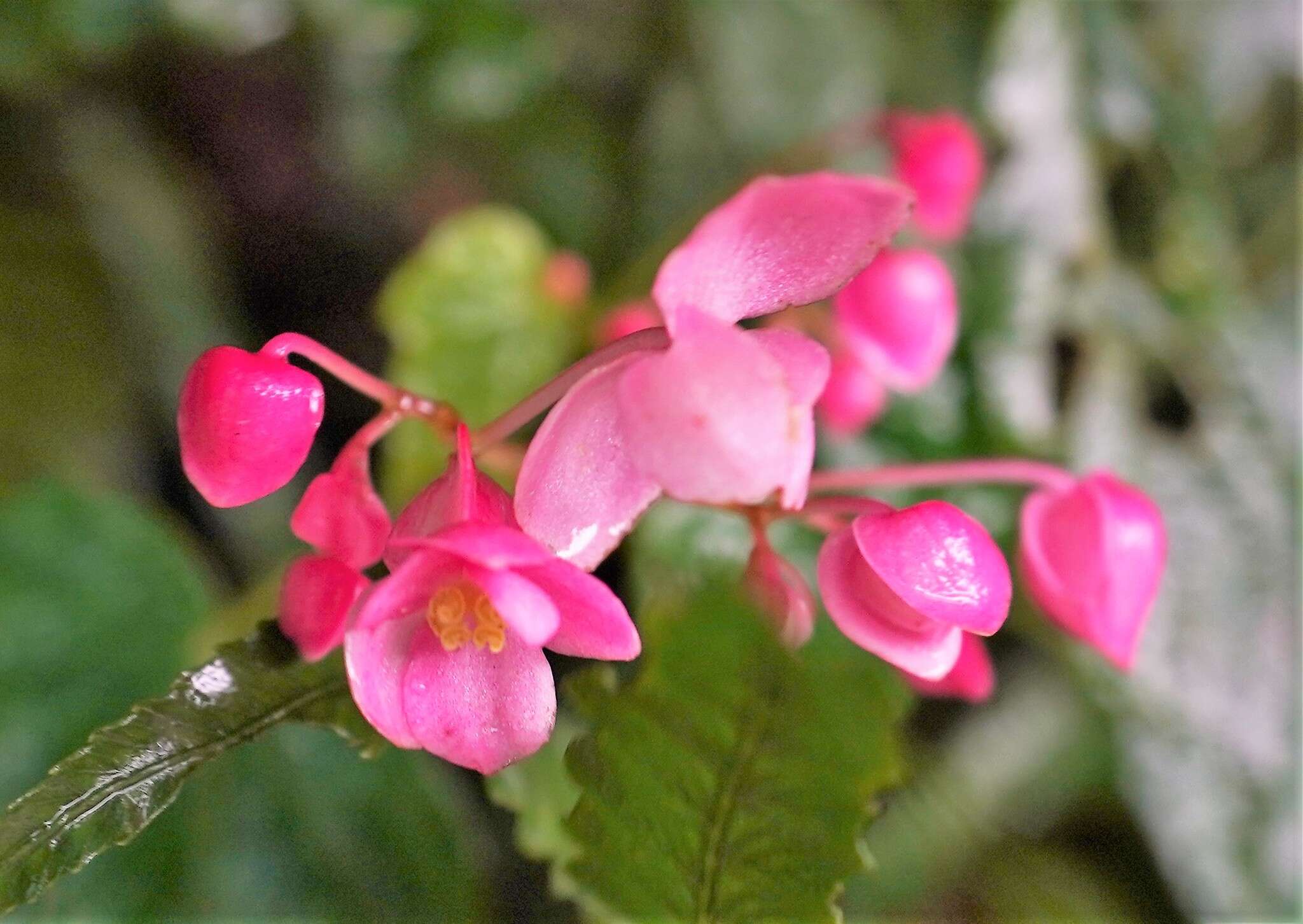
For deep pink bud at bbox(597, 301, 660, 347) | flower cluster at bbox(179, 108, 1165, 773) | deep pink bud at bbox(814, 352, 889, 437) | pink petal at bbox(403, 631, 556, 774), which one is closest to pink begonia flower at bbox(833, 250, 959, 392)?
deep pink bud at bbox(814, 352, 889, 437)

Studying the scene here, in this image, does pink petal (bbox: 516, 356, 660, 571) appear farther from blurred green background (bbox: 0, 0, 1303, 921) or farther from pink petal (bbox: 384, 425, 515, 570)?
blurred green background (bbox: 0, 0, 1303, 921)

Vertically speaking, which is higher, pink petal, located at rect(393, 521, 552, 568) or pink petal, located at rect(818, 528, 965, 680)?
pink petal, located at rect(393, 521, 552, 568)

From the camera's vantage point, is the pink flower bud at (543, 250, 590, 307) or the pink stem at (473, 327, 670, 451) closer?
the pink stem at (473, 327, 670, 451)

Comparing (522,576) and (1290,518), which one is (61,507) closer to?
(522,576)

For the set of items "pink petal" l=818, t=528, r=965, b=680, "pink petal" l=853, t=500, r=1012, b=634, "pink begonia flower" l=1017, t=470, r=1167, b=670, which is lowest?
"pink begonia flower" l=1017, t=470, r=1167, b=670

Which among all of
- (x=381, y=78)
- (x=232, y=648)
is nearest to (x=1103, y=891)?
(x=232, y=648)

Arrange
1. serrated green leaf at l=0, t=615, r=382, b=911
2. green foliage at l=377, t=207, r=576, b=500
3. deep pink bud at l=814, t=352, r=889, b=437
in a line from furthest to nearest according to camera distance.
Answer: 1. green foliage at l=377, t=207, r=576, b=500
2. deep pink bud at l=814, t=352, r=889, b=437
3. serrated green leaf at l=0, t=615, r=382, b=911

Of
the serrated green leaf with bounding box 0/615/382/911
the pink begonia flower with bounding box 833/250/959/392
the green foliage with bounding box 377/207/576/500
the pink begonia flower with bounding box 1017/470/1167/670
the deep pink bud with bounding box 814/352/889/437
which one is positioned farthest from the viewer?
the green foliage with bounding box 377/207/576/500
